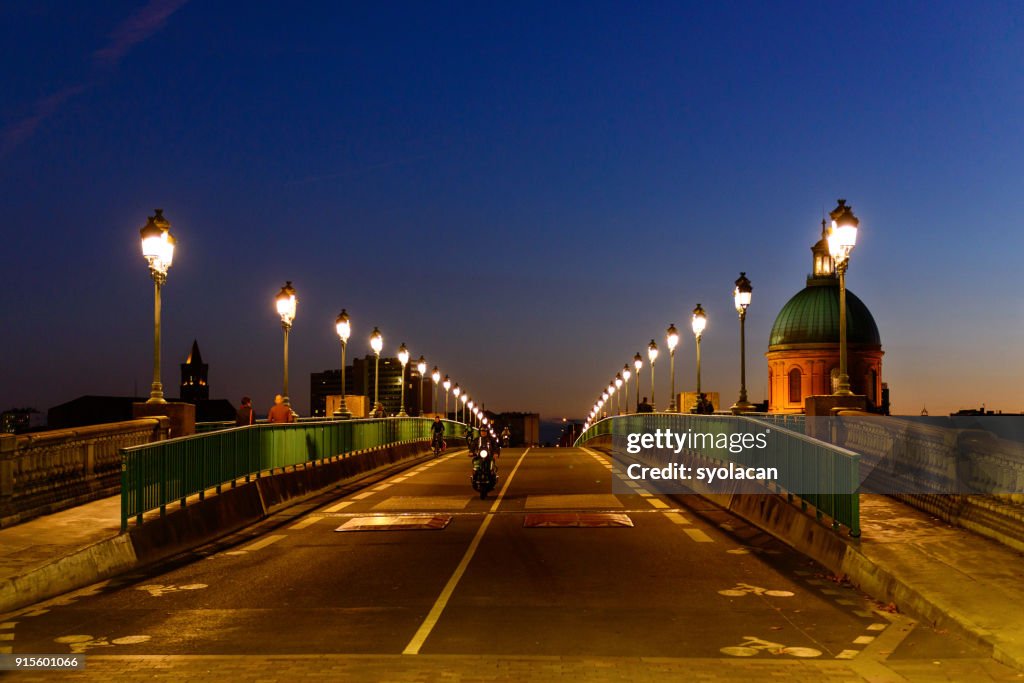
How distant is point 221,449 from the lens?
56.4ft

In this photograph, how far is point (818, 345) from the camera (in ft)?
321

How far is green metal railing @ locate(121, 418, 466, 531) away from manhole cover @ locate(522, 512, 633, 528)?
4896 millimetres

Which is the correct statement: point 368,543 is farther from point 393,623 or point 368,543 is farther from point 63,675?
point 63,675

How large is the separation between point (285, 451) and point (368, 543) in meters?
7.49

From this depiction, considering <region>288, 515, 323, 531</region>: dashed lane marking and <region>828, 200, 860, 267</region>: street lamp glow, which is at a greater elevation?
<region>828, 200, 860, 267</region>: street lamp glow

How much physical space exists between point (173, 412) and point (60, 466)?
5.26 meters

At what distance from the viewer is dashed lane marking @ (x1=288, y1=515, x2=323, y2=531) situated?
16.8 m

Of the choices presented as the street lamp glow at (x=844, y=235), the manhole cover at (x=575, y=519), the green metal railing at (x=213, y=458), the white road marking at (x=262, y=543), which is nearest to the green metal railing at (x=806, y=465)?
the manhole cover at (x=575, y=519)

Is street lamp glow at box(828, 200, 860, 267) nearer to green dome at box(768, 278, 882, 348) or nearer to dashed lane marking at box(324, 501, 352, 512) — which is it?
dashed lane marking at box(324, 501, 352, 512)

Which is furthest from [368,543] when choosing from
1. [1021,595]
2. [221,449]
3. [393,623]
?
[1021,595]

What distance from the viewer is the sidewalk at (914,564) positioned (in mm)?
9047

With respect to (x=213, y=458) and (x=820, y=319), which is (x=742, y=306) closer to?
(x=213, y=458)

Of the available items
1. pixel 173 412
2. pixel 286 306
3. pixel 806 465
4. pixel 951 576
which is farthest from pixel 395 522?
pixel 286 306

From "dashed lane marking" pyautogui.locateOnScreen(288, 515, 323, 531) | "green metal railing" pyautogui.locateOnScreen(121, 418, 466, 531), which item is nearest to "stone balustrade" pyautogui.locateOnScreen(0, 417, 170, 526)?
"green metal railing" pyautogui.locateOnScreen(121, 418, 466, 531)
